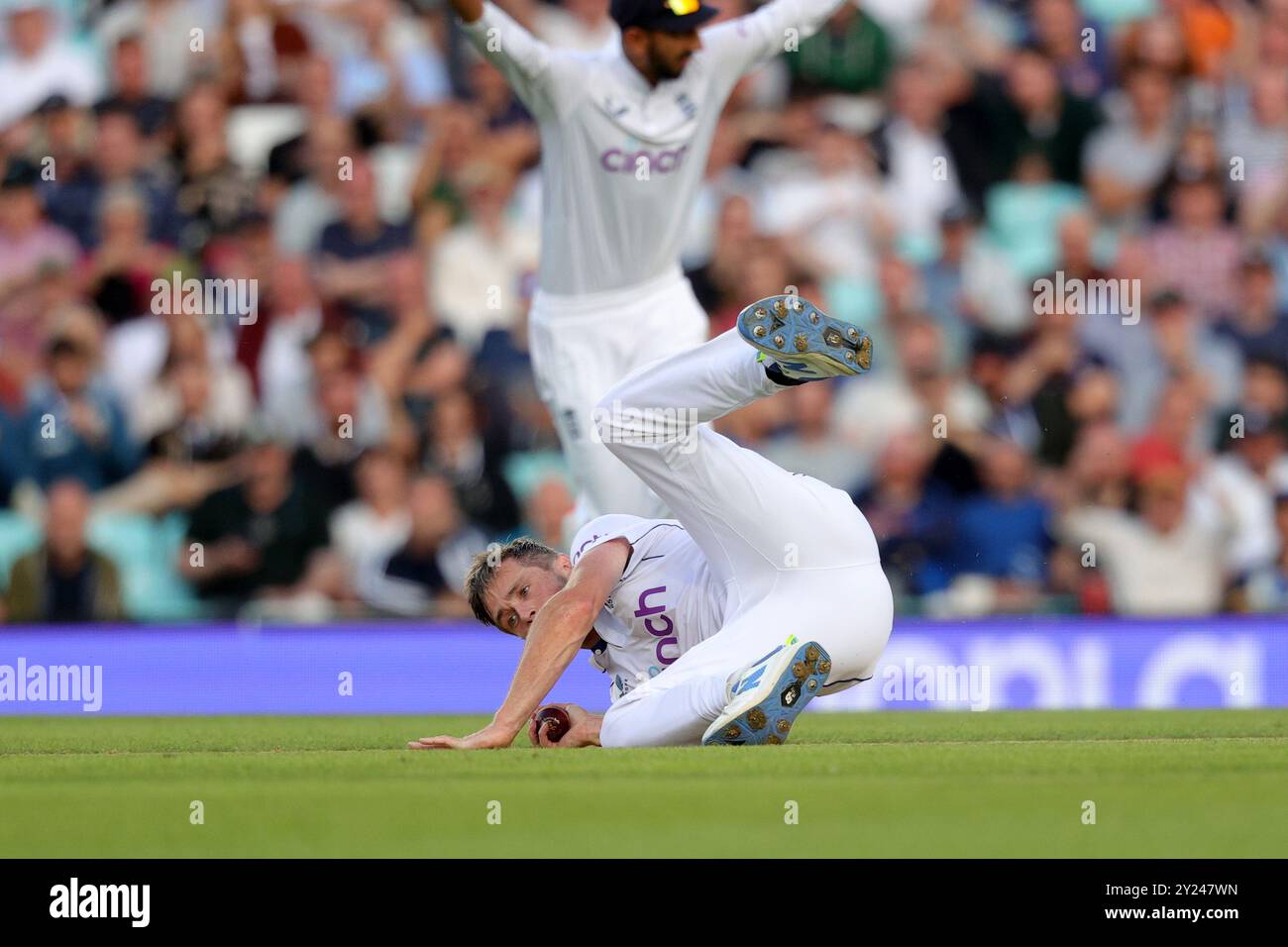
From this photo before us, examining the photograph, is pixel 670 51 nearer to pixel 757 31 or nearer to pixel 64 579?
pixel 757 31

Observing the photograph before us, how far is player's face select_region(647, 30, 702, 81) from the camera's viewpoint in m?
9.27

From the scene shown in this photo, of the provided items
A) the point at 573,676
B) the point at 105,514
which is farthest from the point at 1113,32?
the point at 105,514

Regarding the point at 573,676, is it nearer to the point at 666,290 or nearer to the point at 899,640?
the point at 899,640

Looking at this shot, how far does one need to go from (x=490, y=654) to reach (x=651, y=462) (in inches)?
179

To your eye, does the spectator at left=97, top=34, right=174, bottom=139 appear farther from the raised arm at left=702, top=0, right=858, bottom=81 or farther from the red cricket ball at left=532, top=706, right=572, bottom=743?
the red cricket ball at left=532, top=706, right=572, bottom=743

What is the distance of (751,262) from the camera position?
1303cm

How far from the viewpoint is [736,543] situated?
7.18 m

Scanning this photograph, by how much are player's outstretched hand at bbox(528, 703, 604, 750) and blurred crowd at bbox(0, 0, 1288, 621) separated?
4.06 metres

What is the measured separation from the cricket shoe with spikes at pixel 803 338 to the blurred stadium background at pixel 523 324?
192 inches

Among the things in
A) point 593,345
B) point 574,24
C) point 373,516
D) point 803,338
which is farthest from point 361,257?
point 803,338

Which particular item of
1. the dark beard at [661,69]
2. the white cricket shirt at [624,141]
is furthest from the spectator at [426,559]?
the dark beard at [661,69]

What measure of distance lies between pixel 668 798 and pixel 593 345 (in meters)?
4.29

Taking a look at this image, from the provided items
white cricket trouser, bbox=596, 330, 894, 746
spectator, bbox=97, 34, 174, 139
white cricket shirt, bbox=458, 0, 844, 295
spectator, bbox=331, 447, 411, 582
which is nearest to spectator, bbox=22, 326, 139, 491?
spectator, bbox=331, 447, 411, 582

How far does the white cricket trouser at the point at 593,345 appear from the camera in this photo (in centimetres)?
965
